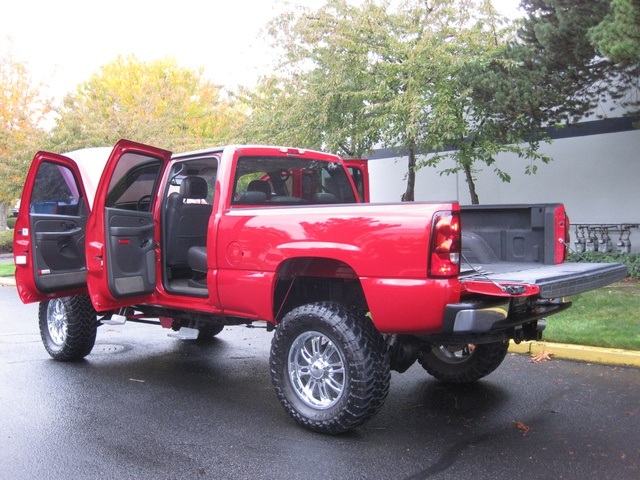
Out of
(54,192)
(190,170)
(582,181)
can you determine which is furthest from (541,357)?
(582,181)

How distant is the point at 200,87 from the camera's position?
24.6 meters

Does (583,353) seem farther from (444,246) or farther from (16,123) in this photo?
(16,123)

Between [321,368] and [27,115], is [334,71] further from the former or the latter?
[27,115]

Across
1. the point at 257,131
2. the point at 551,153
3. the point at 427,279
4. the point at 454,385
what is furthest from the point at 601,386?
the point at 551,153

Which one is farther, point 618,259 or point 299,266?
point 618,259

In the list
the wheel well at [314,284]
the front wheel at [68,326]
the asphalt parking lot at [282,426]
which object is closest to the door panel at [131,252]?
the asphalt parking lot at [282,426]

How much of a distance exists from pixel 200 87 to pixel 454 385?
21.1m

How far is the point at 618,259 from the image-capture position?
11.9 m

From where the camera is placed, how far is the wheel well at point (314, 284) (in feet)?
15.5

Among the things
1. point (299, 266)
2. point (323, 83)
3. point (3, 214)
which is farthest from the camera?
point (3, 214)

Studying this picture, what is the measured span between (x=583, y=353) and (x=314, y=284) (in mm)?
3147

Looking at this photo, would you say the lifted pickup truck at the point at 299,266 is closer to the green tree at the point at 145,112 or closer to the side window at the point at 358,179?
the side window at the point at 358,179

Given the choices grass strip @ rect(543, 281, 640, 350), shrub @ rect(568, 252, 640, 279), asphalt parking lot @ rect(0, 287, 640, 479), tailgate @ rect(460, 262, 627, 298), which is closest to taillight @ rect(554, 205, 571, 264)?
tailgate @ rect(460, 262, 627, 298)

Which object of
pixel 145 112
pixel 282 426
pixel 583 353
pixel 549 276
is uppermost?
pixel 145 112
